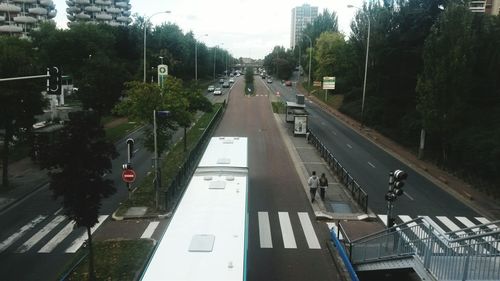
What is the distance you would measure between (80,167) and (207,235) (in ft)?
16.2

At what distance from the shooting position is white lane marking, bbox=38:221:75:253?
18594mm

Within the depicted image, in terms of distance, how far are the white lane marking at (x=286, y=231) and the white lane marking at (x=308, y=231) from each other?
642mm

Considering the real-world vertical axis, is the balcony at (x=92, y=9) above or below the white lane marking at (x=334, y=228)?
above

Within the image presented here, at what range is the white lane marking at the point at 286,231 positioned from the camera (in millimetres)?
19266

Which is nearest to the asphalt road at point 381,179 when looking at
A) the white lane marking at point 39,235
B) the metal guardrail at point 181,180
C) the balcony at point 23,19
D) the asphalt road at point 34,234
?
the metal guardrail at point 181,180

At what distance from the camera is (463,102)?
3325cm

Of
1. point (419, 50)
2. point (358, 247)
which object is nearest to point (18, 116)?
point (358, 247)

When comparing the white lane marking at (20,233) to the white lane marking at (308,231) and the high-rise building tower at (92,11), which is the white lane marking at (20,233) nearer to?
the white lane marking at (308,231)

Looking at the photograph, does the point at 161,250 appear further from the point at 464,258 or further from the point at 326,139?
the point at 326,139

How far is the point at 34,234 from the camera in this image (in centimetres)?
2012

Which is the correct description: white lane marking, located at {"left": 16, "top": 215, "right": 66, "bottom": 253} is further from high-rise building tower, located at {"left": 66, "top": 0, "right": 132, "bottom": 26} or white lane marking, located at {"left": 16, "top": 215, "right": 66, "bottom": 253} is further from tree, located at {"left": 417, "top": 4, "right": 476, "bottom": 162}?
high-rise building tower, located at {"left": 66, "top": 0, "right": 132, "bottom": 26}

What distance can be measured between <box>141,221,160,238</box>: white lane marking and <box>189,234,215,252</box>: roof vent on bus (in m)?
7.91

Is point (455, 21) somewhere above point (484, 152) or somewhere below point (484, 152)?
above

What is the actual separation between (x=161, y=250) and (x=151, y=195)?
1376 centimetres
